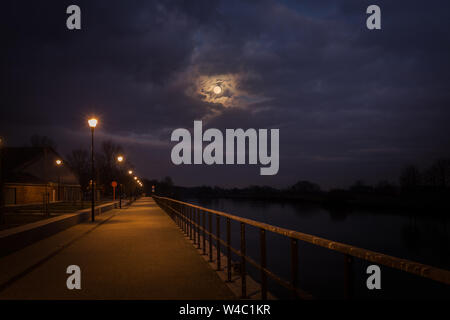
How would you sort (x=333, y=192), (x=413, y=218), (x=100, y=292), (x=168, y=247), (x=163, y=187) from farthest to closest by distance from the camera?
1. (x=163, y=187)
2. (x=333, y=192)
3. (x=413, y=218)
4. (x=168, y=247)
5. (x=100, y=292)

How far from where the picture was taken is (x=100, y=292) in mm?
5047

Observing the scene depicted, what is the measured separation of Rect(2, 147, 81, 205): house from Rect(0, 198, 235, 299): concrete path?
31.3 m

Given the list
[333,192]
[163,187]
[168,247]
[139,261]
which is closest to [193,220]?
[168,247]

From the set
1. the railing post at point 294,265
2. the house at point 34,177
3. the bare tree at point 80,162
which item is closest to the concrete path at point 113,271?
the railing post at point 294,265

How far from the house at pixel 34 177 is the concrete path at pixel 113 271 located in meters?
31.3

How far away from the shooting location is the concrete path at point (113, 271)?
4.99 meters

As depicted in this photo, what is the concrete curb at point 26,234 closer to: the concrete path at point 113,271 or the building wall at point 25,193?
the concrete path at point 113,271

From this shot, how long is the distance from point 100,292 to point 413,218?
99982 mm
